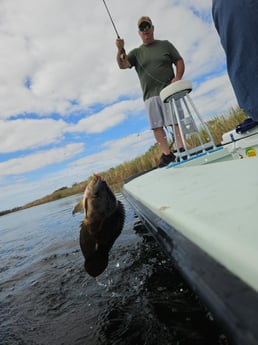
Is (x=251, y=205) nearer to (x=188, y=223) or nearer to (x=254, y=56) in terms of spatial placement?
(x=188, y=223)

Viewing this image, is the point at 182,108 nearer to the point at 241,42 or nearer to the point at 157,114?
the point at 157,114

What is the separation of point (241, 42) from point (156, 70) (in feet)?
9.66

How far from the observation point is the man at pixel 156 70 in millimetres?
4129

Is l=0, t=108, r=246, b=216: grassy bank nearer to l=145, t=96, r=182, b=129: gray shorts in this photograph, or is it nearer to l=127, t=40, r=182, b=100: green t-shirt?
l=145, t=96, r=182, b=129: gray shorts

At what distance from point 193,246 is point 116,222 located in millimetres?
782

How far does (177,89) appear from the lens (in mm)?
3365

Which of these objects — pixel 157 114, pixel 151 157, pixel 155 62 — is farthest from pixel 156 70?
pixel 151 157

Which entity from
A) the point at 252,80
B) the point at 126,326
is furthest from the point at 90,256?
the point at 252,80

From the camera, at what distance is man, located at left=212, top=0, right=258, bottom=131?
1.28m

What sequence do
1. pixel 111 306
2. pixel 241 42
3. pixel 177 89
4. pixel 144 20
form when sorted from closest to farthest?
1. pixel 241 42
2. pixel 111 306
3. pixel 177 89
4. pixel 144 20

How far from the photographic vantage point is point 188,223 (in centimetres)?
79

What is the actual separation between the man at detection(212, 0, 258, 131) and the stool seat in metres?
1.86

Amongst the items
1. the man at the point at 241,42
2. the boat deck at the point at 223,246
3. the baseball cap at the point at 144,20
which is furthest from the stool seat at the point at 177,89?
the boat deck at the point at 223,246

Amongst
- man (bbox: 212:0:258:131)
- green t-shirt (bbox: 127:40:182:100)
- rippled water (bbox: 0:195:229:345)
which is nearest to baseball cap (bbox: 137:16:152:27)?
green t-shirt (bbox: 127:40:182:100)
